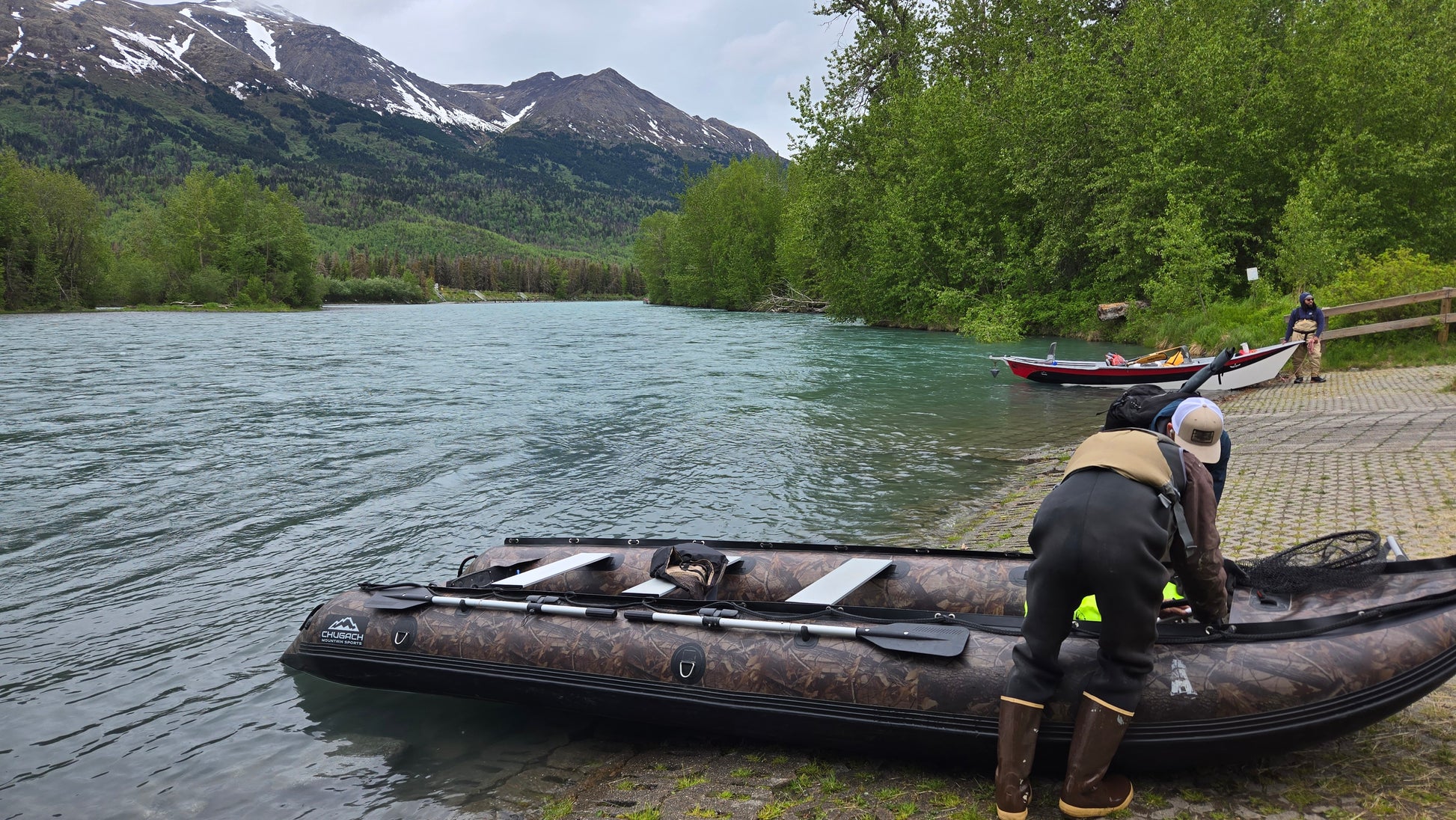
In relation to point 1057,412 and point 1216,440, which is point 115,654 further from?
point 1057,412

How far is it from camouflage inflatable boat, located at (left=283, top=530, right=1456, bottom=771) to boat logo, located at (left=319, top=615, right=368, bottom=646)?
0.02 metres

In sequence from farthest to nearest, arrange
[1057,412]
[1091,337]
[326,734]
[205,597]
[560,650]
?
[1091,337], [1057,412], [205,597], [326,734], [560,650]

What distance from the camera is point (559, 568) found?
20.1 feet

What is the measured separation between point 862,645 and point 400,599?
3318 mm

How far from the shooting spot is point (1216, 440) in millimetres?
3771

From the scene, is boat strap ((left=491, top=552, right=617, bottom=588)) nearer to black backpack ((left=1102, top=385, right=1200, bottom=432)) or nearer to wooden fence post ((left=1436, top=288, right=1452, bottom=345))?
black backpack ((left=1102, top=385, right=1200, bottom=432))

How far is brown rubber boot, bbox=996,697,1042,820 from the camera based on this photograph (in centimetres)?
342

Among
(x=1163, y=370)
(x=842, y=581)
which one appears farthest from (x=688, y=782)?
(x=1163, y=370)

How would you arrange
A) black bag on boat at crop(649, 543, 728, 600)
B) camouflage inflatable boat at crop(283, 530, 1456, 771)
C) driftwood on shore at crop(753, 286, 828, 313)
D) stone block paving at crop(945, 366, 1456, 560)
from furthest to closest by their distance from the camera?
driftwood on shore at crop(753, 286, 828, 313) < stone block paving at crop(945, 366, 1456, 560) < black bag on boat at crop(649, 543, 728, 600) < camouflage inflatable boat at crop(283, 530, 1456, 771)

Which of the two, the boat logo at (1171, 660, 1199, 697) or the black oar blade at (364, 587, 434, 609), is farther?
the black oar blade at (364, 587, 434, 609)

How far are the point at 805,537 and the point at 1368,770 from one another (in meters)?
5.46

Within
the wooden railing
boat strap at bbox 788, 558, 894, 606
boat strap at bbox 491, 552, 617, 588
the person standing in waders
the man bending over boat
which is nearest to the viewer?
the man bending over boat

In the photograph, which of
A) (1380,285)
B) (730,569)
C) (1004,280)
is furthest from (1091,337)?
(730,569)

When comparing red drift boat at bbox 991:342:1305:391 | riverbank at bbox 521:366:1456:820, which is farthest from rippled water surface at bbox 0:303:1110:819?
riverbank at bbox 521:366:1456:820
